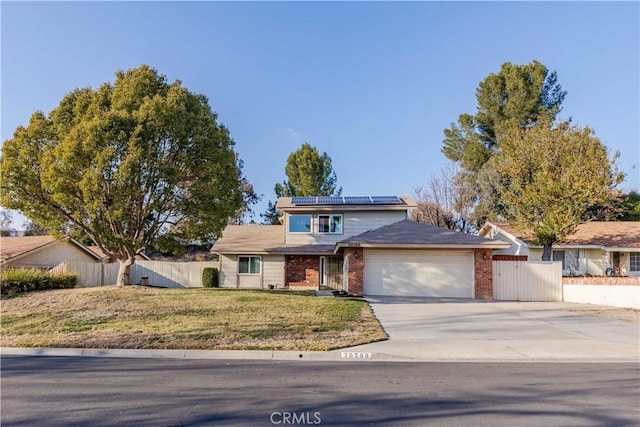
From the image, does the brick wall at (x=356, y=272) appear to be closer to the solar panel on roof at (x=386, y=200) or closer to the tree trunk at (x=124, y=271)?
the solar panel on roof at (x=386, y=200)

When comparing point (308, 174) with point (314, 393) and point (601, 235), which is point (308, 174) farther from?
point (314, 393)

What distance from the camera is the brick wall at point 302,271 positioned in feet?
86.8

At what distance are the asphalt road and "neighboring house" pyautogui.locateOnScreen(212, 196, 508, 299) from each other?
1199 cm

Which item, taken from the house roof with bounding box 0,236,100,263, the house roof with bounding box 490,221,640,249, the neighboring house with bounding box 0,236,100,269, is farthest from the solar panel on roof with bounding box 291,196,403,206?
the house roof with bounding box 0,236,100,263

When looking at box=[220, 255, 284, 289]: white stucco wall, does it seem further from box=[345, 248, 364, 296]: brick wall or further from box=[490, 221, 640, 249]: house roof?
box=[490, 221, 640, 249]: house roof

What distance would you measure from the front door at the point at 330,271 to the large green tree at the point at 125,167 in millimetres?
8024

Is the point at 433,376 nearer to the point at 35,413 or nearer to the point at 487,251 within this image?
the point at 35,413

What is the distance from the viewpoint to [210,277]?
87.4 feet

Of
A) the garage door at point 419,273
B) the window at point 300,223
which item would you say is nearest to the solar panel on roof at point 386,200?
the window at point 300,223

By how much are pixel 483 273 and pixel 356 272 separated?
5.72 metres

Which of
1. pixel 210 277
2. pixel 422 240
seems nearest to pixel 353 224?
pixel 422 240

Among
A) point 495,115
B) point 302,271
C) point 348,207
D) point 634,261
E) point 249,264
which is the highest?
point 495,115

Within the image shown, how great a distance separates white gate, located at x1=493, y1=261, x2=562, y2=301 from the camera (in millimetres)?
19594

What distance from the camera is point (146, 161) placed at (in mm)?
17828
